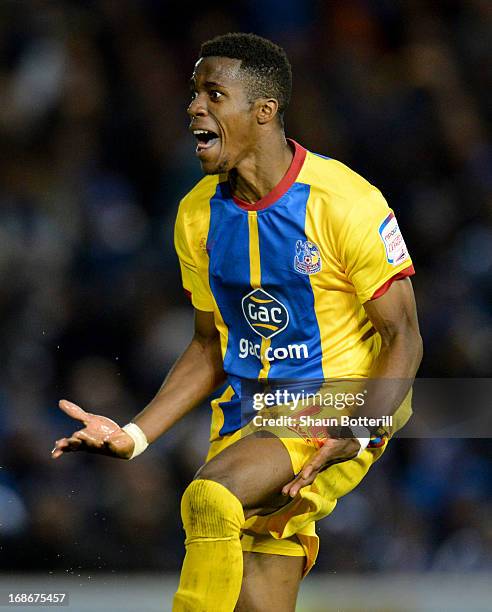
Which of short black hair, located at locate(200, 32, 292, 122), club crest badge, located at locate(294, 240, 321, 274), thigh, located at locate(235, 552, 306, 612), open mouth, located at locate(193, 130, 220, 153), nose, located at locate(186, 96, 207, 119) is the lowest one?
thigh, located at locate(235, 552, 306, 612)

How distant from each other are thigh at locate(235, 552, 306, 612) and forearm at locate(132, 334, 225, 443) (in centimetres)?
51

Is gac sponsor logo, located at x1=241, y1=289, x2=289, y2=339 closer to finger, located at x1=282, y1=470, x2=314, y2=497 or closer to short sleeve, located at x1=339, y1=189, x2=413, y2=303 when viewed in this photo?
short sleeve, located at x1=339, y1=189, x2=413, y2=303

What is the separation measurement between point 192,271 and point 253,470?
883 mm

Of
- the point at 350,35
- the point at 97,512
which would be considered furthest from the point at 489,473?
the point at 350,35

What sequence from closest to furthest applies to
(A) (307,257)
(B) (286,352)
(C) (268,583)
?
1. (A) (307,257)
2. (B) (286,352)
3. (C) (268,583)

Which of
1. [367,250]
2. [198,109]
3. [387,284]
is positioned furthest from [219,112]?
[387,284]

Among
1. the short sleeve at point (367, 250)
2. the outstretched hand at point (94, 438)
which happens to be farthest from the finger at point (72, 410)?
the short sleeve at point (367, 250)

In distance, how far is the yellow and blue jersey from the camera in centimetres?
397

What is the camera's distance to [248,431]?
13.5 feet

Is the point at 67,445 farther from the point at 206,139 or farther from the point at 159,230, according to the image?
the point at 159,230

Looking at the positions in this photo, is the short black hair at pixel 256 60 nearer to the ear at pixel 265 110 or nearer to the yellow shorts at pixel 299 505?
the ear at pixel 265 110

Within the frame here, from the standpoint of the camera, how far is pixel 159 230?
6512 millimetres

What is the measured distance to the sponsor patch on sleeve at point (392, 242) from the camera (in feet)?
13.0

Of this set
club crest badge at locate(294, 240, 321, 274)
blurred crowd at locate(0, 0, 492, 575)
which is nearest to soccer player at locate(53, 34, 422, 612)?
club crest badge at locate(294, 240, 321, 274)
